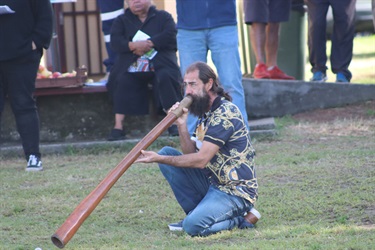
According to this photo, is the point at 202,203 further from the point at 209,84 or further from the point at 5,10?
the point at 5,10

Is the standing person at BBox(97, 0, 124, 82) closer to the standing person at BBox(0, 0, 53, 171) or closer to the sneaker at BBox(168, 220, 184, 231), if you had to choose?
the standing person at BBox(0, 0, 53, 171)

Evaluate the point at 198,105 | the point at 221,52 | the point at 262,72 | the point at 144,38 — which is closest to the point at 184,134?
the point at 198,105

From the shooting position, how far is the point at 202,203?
569 centimetres

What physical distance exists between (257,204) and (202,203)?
33.1 inches

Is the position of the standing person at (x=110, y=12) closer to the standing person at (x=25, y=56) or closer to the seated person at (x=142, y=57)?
the seated person at (x=142, y=57)

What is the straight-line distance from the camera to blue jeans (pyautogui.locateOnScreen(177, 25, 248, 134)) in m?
8.01

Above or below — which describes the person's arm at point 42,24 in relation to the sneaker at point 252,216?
above

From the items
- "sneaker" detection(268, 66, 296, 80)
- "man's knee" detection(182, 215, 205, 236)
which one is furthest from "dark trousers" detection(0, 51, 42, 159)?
"sneaker" detection(268, 66, 296, 80)

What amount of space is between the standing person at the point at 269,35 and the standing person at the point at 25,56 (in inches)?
125

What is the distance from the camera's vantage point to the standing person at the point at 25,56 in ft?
25.4

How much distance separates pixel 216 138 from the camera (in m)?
5.59

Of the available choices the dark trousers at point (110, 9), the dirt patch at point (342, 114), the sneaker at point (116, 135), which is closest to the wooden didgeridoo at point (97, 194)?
the sneaker at point (116, 135)

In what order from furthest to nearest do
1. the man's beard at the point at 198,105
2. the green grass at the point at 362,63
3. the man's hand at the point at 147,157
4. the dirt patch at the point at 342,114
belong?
the green grass at the point at 362,63, the dirt patch at the point at 342,114, the man's beard at the point at 198,105, the man's hand at the point at 147,157

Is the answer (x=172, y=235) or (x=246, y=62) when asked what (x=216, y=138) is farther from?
(x=246, y=62)
